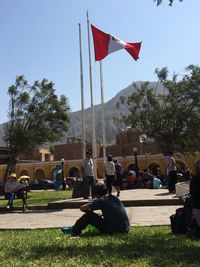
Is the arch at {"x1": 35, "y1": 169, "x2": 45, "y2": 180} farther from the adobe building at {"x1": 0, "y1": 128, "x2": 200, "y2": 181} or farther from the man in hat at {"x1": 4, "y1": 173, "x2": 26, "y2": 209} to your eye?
the man in hat at {"x1": 4, "y1": 173, "x2": 26, "y2": 209}

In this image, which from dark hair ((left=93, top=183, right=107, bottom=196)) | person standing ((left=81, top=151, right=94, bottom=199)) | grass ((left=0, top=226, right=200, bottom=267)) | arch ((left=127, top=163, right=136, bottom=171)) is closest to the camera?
grass ((left=0, top=226, right=200, bottom=267))

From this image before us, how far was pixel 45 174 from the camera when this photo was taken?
261 ft

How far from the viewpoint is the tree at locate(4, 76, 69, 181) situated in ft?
104

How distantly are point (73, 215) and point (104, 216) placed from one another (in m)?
5.28

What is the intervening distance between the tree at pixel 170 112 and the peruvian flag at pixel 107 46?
572 inches

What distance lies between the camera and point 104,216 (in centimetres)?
860

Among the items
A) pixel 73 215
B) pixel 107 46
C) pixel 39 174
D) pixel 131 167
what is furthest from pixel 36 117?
pixel 39 174

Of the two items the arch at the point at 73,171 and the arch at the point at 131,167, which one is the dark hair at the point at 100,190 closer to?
the arch at the point at 131,167

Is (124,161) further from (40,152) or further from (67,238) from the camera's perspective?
(67,238)

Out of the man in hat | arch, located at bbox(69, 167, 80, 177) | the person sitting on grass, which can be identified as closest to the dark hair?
the person sitting on grass

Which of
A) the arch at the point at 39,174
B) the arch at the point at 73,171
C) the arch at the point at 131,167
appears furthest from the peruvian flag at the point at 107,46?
the arch at the point at 39,174

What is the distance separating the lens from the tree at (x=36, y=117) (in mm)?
31547

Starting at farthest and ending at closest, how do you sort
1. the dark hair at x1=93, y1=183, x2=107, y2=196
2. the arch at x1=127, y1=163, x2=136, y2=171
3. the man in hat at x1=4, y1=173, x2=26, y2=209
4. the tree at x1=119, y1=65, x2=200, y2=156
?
1. the arch at x1=127, y1=163, x2=136, y2=171
2. the tree at x1=119, y1=65, x2=200, y2=156
3. the man in hat at x1=4, y1=173, x2=26, y2=209
4. the dark hair at x1=93, y1=183, x2=107, y2=196

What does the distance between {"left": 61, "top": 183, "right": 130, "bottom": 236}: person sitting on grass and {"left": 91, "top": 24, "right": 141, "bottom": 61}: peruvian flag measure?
52.4 ft
